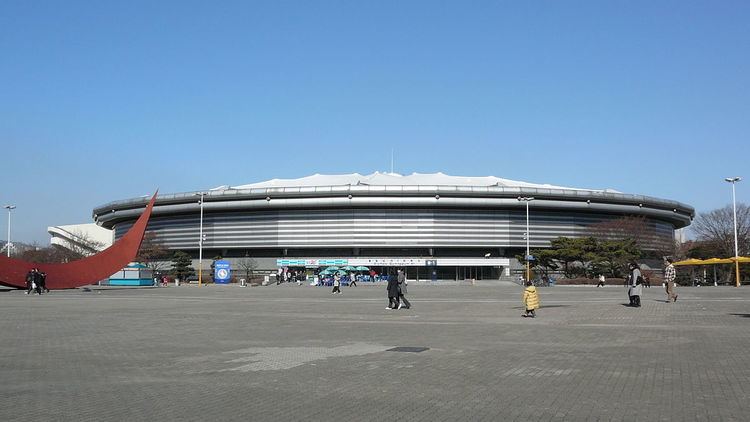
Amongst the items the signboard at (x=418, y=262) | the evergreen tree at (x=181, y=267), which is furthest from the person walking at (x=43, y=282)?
the signboard at (x=418, y=262)

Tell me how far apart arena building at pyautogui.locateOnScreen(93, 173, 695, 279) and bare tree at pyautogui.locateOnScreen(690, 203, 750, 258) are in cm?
1087

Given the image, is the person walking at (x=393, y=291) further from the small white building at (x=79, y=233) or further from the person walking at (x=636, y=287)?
the small white building at (x=79, y=233)

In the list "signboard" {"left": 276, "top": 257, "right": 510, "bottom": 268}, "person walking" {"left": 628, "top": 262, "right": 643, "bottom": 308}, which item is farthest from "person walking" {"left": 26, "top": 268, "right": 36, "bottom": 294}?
"signboard" {"left": 276, "top": 257, "right": 510, "bottom": 268}

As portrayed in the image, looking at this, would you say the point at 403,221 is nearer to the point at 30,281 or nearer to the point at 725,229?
the point at 725,229

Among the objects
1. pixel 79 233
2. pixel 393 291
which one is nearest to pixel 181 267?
pixel 79 233

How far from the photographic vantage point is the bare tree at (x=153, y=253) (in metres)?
83.7

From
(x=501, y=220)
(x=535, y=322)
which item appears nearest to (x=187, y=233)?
(x=501, y=220)

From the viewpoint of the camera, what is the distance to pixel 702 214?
251 ft

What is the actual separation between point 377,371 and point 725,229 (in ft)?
240

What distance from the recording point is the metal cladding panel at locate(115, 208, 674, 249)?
87.4 metres

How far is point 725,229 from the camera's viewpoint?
72125 millimetres

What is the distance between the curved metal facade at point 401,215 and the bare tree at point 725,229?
12253 mm

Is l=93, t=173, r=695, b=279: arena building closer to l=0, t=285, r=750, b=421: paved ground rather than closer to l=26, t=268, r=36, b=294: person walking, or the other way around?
l=26, t=268, r=36, b=294: person walking

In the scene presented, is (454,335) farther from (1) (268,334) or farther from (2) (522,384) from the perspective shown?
(2) (522,384)
